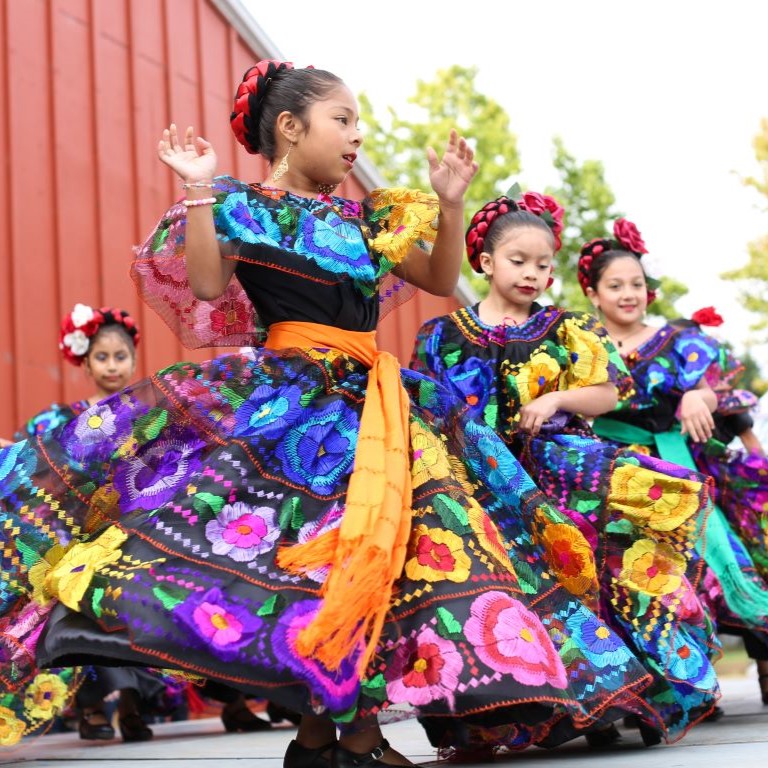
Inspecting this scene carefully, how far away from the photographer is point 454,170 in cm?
296

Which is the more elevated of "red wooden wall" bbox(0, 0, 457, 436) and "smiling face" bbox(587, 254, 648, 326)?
"red wooden wall" bbox(0, 0, 457, 436)

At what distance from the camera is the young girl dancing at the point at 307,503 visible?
2385 millimetres

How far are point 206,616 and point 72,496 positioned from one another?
622mm

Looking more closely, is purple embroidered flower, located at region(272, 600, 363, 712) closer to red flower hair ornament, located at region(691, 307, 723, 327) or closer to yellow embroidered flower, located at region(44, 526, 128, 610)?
yellow embroidered flower, located at region(44, 526, 128, 610)

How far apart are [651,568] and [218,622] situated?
56.2 inches

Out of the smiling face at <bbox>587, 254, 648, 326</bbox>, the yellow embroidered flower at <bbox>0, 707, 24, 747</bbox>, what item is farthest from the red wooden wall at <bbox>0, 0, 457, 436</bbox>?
the smiling face at <bbox>587, 254, 648, 326</bbox>

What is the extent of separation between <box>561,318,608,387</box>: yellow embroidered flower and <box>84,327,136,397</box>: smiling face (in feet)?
7.36

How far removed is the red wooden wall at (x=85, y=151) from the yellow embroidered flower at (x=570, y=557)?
3573 mm

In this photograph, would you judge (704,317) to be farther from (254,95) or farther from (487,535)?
(487,535)

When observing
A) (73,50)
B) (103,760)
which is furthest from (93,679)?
(73,50)

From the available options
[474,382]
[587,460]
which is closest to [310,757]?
[587,460]

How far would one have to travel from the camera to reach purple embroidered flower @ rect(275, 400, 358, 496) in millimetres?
2680

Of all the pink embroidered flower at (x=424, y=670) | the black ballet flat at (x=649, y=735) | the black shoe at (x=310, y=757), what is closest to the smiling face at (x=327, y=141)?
the pink embroidered flower at (x=424, y=670)

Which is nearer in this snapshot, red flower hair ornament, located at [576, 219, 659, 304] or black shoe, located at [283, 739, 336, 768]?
black shoe, located at [283, 739, 336, 768]
